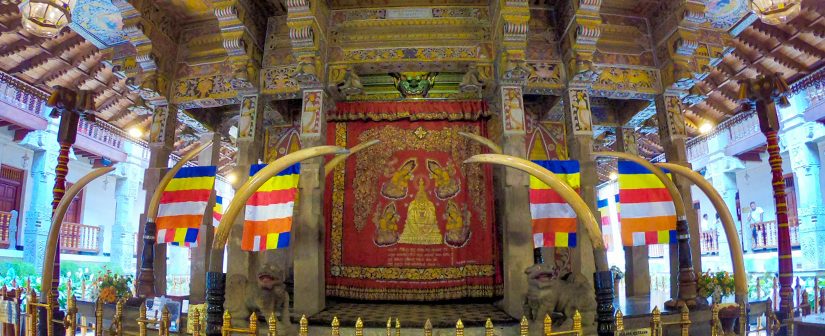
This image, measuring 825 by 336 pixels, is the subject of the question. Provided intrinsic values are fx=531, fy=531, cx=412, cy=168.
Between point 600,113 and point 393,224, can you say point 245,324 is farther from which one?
point 600,113

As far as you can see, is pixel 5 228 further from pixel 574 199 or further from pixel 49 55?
pixel 574 199

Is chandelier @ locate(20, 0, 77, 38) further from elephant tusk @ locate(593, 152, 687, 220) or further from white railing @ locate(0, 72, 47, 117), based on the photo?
white railing @ locate(0, 72, 47, 117)

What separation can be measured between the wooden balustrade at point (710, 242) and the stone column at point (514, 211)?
44.7 ft

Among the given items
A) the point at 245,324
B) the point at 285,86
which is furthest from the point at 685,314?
the point at 285,86

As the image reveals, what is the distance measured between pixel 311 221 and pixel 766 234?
15275mm

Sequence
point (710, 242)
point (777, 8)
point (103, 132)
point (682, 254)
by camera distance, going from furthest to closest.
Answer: point (710, 242), point (103, 132), point (682, 254), point (777, 8)

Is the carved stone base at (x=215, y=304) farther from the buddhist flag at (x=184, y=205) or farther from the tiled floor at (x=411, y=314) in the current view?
the buddhist flag at (x=184, y=205)

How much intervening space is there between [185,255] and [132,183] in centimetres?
510

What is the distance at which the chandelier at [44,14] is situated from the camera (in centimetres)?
452

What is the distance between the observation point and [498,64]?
27.2ft

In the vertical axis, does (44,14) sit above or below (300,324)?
above

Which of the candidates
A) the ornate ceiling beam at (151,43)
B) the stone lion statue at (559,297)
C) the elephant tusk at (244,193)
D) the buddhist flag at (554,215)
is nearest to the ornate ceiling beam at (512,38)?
the buddhist flag at (554,215)

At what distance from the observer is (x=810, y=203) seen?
45.5 feet

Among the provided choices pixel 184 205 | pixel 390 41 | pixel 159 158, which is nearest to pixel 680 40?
pixel 390 41
